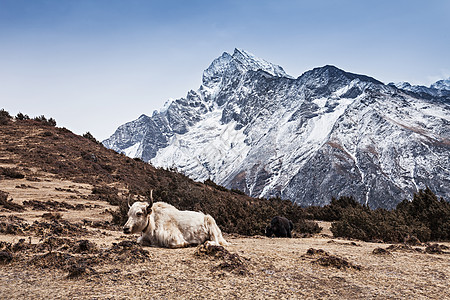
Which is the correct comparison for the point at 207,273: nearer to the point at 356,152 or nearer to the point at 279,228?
the point at 279,228

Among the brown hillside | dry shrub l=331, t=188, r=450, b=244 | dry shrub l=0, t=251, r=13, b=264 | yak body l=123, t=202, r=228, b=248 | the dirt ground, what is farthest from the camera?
the brown hillside

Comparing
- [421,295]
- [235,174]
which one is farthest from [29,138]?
[235,174]

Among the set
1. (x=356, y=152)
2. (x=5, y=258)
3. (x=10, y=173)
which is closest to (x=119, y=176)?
(x=10, y=173)

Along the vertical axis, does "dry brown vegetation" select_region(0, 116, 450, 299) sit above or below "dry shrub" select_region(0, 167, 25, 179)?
below

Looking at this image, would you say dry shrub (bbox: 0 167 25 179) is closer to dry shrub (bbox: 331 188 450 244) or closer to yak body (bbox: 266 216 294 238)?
yak body (bbox: 266 216 294 238)

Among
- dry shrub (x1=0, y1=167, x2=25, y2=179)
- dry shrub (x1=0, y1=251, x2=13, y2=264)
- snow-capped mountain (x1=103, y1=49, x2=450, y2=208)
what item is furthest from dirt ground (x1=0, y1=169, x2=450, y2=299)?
snow-capped mountain (x1=103, y1=49, x2=450, y2=208)

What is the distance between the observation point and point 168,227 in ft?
23.1

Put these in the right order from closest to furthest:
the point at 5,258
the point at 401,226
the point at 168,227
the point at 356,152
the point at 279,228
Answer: the point at 5,258, the point at 168,227, the point at 279,228, the point at 401,226, the point at 356,152

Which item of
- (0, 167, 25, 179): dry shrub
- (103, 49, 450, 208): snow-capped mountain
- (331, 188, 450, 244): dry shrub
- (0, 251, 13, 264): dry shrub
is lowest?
(0, 251, 13, 264): dry shrub

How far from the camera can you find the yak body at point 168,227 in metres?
6.80

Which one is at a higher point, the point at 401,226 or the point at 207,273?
the point at 401,226

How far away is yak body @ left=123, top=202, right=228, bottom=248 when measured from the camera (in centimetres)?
680

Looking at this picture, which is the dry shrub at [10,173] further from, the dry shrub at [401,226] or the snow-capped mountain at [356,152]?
the snow-capped mountain at [356,152]

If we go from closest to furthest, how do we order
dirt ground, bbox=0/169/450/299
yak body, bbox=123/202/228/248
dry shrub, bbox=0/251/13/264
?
dirt ground, bbox=0/169/450/299, dry shrub, bbox=0/251/13/264, yak body, bbox=123/202/228/248
